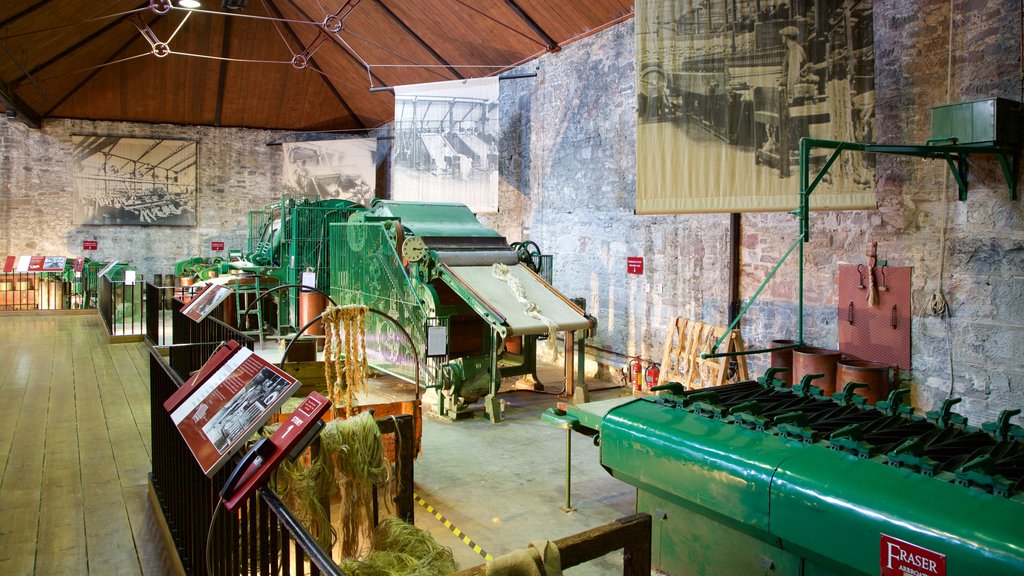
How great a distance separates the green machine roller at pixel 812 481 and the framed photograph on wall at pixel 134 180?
15.4 metres

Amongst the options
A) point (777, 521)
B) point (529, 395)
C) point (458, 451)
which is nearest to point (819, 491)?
point (777, 521)

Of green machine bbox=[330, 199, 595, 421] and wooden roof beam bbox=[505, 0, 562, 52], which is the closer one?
green machine bbox=[330, 199, 595, 421]

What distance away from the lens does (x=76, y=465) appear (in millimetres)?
4660

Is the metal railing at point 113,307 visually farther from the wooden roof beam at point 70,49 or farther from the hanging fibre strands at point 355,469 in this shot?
the hanging fibre strands at point 355,469

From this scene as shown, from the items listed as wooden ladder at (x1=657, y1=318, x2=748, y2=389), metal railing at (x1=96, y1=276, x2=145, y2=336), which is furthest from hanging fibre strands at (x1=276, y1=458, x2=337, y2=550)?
metal railing at (x1=96, y1=276, x2=145, y2=336)

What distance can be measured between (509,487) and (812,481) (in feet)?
9.26

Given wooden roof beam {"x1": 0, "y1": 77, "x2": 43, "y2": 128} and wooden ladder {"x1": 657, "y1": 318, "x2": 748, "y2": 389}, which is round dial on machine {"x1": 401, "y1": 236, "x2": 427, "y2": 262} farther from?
wooden roof beam {"x1": 0, "y1": 77, "x2": 43, "y2": 128}

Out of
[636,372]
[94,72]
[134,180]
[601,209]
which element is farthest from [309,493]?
[134,180]

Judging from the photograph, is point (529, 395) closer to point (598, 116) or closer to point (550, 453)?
point (550, 453)

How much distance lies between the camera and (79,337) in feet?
31.9

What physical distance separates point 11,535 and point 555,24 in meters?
8.59

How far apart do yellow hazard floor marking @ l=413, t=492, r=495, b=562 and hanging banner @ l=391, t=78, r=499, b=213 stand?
702 centimetres

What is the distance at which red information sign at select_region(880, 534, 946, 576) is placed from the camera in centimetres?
246

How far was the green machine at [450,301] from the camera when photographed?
7105 millimetres
